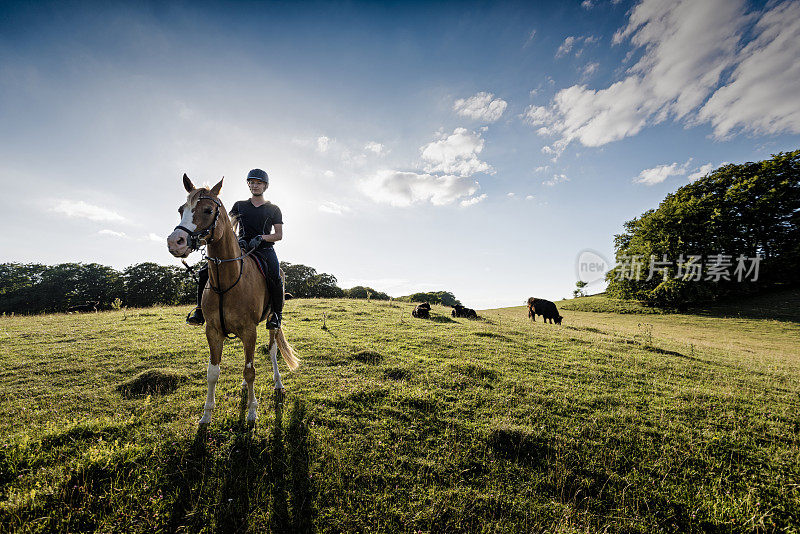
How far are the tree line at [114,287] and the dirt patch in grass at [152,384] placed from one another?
3408 cm

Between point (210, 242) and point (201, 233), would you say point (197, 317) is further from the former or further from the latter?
point (201, 233)

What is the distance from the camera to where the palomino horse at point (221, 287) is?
183 inches

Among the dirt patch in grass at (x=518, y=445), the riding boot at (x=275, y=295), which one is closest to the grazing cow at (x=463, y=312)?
the dirt patch in grass at (x=518, y=445)

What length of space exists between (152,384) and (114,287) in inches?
2194

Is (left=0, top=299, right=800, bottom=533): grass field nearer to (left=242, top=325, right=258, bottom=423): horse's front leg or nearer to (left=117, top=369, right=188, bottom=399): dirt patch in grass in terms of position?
(left=117, top=369, right=188, bottom=399): dirt patch in grass

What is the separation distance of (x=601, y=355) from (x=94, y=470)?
48.5ft

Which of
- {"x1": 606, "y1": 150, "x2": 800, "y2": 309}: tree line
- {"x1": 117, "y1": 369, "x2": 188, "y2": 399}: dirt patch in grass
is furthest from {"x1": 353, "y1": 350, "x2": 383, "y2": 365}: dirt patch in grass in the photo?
{"x1": 606, "y1": 150, "x2": 800, "y2": 309}: tree line

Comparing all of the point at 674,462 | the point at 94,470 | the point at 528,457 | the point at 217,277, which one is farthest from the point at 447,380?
the point at 94,470

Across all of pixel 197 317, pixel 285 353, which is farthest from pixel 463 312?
pixel 197 317

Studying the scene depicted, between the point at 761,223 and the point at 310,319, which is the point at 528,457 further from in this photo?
the point at 761,223

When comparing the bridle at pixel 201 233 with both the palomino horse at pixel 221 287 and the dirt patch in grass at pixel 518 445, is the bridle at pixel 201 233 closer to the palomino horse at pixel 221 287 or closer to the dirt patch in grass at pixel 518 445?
the palomino horse at pixel 221 287

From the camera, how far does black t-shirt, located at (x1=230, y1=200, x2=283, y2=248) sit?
21.5 feet

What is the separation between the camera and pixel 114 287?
45156 millimetres

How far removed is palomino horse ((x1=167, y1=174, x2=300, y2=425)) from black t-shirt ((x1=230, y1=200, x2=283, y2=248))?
99 centimetres
